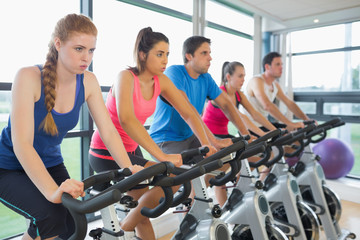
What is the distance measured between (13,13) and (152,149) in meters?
3.47

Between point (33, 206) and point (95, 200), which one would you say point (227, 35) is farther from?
point (95, 200)

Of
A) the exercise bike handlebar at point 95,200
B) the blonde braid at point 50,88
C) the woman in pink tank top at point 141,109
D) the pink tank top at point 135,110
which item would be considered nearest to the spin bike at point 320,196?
the woman in pink tank top at point 141,109

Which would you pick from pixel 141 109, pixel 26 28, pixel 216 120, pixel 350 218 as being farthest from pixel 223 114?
pixel 26 28

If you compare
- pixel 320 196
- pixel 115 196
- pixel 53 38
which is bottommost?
pixel 320 196

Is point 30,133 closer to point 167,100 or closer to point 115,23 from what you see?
point 167,100

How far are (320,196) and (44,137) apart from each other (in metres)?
2.24

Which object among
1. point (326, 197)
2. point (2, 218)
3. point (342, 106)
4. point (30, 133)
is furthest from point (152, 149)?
point (2, 218)

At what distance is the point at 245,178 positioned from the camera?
6.48 ft

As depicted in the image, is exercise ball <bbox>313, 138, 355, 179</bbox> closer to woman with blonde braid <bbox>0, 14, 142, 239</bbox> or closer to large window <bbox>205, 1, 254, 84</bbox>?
large window <bbox>205, 1, 254, 84</bbox>

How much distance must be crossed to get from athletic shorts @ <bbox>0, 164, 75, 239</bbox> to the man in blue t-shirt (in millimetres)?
1075

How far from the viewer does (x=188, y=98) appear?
2.36m

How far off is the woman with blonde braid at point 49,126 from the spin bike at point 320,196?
6.09 feet

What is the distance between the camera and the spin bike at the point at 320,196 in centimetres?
261

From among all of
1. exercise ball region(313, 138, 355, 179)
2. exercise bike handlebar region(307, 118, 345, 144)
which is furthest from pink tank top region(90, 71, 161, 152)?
exercise ball region(313, 138, 355, 179)
